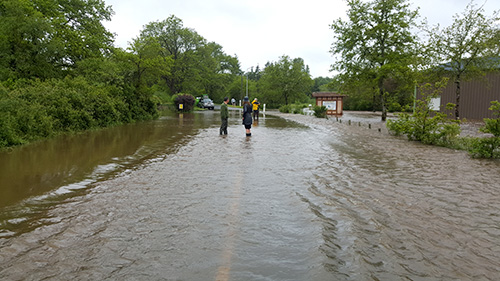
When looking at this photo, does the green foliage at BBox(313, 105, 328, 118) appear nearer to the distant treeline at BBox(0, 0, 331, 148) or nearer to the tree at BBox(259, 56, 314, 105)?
the distant treeline at BBox(0, 0, 331, 148)

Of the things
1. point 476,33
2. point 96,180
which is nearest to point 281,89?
point 476,33

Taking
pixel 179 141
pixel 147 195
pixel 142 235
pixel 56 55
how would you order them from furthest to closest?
pixel 56 55 < pixel 179 141 < pixel 147 195 < pixel 142 235

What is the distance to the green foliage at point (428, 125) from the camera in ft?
47.6

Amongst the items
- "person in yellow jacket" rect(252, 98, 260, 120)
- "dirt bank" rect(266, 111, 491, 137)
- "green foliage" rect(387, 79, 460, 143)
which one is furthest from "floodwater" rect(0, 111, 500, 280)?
"person in yellow jacket" rect(252, 98, 260, 120)

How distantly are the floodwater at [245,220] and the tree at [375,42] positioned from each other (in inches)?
763

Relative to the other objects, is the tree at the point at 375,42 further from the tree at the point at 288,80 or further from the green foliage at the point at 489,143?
the tree at the point at 288,80

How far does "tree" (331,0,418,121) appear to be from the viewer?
2708cm

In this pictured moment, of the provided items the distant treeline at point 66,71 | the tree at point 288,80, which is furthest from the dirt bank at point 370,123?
the tree at point 288,80

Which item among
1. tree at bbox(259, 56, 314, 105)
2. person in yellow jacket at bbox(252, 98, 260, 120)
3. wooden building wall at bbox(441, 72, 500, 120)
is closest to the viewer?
person in yellow jacket at bbox(252, 98, 260, 120)

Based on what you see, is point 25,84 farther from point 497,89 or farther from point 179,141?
point 497,89

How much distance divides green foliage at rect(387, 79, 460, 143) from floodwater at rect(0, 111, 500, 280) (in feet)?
16.8

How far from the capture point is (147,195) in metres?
6.36

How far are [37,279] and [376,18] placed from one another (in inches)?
1162

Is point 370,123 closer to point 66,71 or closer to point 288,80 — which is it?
point 66,71
